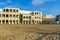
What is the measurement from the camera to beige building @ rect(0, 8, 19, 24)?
337 ft

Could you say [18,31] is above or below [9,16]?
below

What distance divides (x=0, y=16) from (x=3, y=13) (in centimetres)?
297

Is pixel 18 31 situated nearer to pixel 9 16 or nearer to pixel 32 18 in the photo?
pixel 9 16

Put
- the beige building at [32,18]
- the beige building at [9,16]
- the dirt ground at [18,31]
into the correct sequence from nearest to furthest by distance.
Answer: the dirt ground at [18,31]
the beige building at [9,16]
the beige building at [32,18]

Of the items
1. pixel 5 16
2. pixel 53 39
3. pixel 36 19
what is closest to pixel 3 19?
pixel 5 16

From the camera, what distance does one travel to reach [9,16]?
344 ft

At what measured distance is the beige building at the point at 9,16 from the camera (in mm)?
102688

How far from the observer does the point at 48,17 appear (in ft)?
450

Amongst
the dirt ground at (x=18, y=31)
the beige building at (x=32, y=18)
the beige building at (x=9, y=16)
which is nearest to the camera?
the dirt ground at (x=18, y=31)

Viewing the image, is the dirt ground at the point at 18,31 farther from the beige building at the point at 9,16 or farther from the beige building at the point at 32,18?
the beige building at the point at 32,18

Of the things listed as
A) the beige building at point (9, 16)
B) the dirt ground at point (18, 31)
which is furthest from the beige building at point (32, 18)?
the dirt ground at point (18, 31)

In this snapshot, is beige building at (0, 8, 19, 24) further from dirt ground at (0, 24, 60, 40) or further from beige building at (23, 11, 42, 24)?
dirt ground at (0, 24, 60, 40)

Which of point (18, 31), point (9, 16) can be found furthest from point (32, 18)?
point (18, 31)

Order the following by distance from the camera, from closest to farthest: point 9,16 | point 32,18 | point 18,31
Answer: point 18,31
point 9,16
point 32,18
